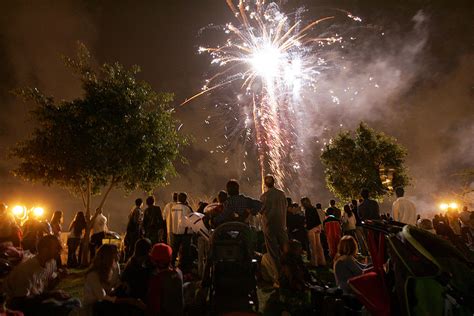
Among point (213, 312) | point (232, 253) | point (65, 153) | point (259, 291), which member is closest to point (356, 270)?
point (232, 253)

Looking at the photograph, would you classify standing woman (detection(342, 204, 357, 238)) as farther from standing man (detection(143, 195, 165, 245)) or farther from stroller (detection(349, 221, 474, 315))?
stroller (detection(349, 221, 474, 315))

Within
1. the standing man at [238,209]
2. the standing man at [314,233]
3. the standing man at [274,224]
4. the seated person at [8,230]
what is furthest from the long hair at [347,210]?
the seated person at [8,230]

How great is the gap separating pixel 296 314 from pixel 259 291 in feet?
8.05

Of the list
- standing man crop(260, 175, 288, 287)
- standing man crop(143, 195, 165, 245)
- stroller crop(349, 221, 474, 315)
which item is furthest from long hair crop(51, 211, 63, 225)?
stroller crop(349, 221, 474, 315)

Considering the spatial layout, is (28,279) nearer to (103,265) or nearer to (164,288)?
(103,265)

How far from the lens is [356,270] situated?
5.54 m

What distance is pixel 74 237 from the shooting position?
13000 millimetres

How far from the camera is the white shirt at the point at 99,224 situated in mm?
13595

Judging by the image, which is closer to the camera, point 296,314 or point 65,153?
point 296,314

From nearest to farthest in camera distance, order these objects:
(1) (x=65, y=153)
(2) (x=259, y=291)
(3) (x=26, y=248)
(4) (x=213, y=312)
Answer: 1. (4) (x=213, y=312)
2. (2) (x=259, y=291)
3. (3) (x=26, y=248)
4. (1) (x=65, y=153)

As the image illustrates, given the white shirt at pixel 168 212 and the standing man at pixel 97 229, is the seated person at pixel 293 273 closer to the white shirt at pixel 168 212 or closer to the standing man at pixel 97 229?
the white shirt at pixel 168 212

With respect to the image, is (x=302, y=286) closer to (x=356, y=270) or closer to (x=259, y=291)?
(x=356, y=270)

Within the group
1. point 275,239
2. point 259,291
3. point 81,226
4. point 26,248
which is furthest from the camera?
point 81,226

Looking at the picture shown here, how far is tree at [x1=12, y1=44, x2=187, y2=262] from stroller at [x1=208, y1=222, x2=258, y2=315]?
1004 cm
